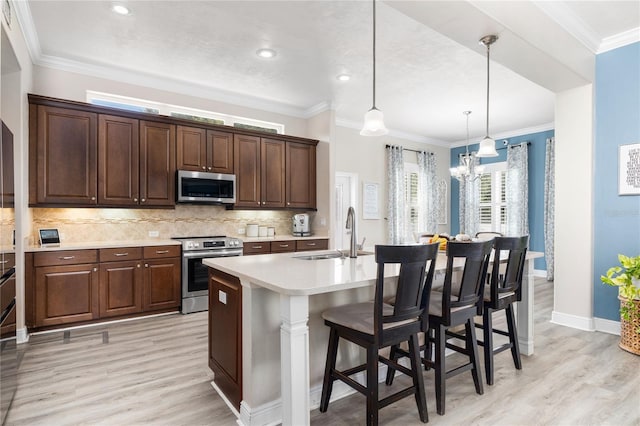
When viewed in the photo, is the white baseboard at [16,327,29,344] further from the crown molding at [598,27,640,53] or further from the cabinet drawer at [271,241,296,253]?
the crown molding at [598,27,640,53]

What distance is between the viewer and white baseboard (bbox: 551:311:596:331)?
3684 millimetres

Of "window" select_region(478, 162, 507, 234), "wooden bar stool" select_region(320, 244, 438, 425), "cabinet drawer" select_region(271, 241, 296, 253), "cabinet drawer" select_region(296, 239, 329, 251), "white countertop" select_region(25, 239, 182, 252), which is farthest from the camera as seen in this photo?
"window" select_region(478, 162, 507, 234)

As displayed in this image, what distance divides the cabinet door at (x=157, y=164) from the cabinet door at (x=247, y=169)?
866 mm

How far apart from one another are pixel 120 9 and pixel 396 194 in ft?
17.8

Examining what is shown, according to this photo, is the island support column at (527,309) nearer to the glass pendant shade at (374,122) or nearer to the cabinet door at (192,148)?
the glass pendant shade at (374,122)

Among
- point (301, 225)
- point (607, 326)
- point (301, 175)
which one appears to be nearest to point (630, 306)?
point (607, 326)

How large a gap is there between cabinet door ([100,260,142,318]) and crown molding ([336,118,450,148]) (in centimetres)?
418

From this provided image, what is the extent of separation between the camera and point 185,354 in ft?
9.96

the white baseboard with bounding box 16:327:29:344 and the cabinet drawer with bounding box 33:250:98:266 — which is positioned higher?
the cabinet drawer with bounding box 33:250:98:266

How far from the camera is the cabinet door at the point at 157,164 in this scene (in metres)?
4.31

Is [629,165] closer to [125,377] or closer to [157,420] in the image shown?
[157,420]

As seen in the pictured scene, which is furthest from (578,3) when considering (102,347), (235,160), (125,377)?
(102,347)

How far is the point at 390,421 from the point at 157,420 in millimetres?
1373

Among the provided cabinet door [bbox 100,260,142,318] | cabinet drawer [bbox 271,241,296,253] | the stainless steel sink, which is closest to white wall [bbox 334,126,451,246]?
cabinet drawer [bbox 271,241,296,253]
